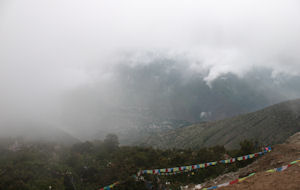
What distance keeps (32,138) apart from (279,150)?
17027cm

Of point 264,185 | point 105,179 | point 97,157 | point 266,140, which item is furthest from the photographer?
point 266,140

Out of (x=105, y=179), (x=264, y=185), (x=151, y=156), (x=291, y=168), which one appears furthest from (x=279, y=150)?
(x=151, y=156)

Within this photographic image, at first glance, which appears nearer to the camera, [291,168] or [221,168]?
[291,168]

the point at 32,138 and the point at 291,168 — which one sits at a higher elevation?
the point at 32,138

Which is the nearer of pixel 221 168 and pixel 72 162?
→ pixel 221 168

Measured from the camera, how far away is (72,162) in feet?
331

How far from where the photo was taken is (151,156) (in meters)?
87.4

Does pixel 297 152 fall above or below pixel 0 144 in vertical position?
below

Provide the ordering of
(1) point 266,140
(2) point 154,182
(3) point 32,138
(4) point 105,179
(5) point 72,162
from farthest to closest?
(1) point 266,140 → (3) point 32,138 → (5) point 72,162 → (4) point 105,179 → (2) point 154,182

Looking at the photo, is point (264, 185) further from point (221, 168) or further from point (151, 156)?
point (151, 156)

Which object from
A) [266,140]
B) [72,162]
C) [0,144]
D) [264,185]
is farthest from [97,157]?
[266,140]

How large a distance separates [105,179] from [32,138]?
121m

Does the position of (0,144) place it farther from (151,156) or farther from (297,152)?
(297,152)

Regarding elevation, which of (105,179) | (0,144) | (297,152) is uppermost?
(0,144)
